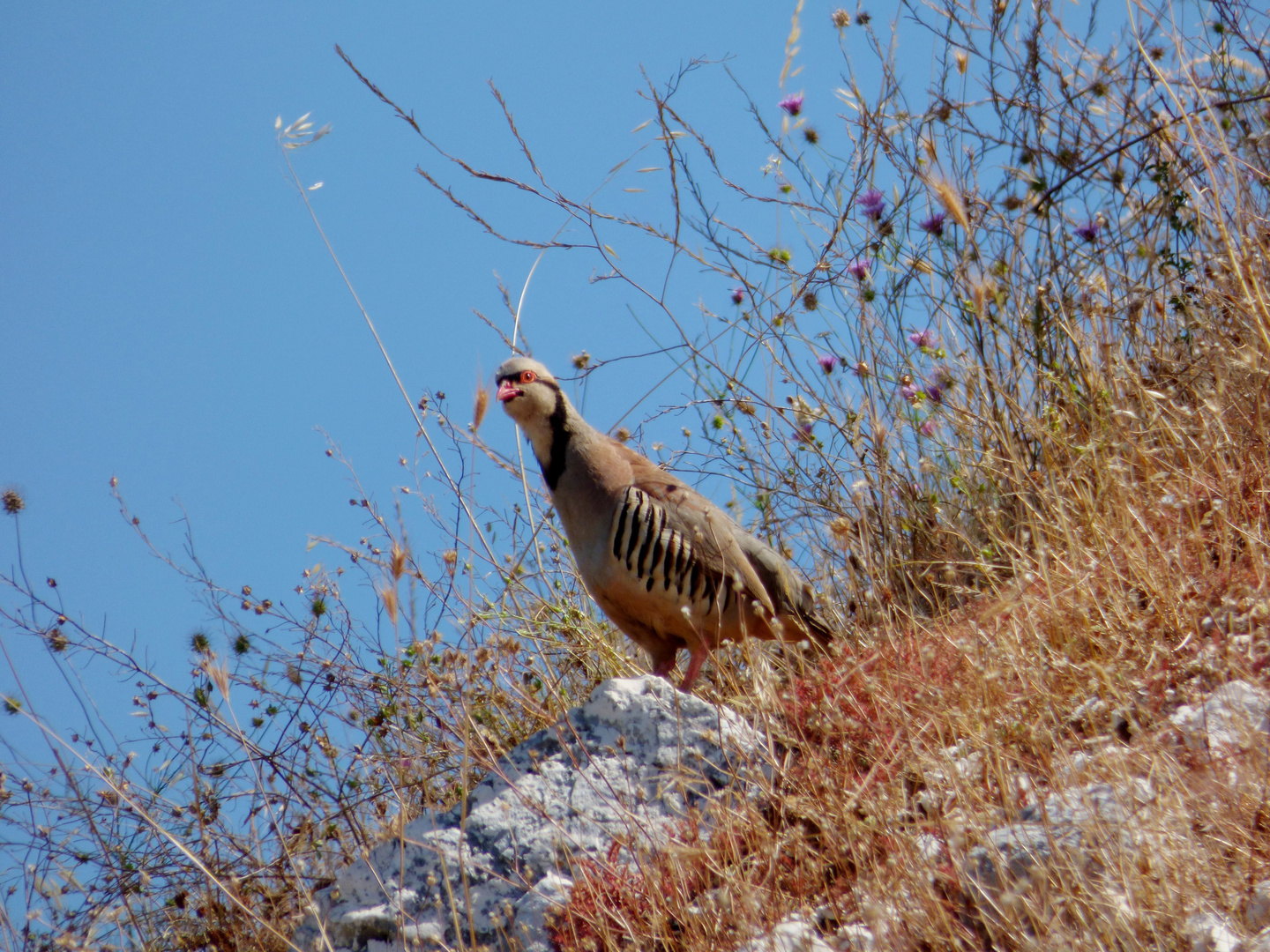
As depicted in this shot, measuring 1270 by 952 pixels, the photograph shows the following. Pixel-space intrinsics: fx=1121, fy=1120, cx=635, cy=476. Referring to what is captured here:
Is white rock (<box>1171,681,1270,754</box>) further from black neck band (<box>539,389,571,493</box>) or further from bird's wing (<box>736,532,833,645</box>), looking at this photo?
black neck band (<box>539,389,571,493</box>)

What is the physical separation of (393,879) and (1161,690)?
2418mm

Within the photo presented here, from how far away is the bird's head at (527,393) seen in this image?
527 centimetres

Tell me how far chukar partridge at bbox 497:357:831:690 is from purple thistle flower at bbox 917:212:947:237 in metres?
1.85

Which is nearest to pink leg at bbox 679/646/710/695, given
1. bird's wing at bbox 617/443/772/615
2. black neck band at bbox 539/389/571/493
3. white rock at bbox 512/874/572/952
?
bird's wing at bbox 617/443/772/615

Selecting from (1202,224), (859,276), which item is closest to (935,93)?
(859,276)

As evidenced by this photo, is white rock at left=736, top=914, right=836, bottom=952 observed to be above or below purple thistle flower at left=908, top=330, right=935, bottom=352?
below

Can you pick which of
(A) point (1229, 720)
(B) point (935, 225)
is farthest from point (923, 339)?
(A) point (1229, 720)

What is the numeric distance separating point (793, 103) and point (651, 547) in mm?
2571

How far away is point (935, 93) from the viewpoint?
19.7 ft

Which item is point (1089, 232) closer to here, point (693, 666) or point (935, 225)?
point (935, 225)

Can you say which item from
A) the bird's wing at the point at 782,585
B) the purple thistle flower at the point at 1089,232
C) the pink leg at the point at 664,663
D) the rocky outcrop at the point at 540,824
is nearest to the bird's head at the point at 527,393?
the bird's wing at the point at 782,585

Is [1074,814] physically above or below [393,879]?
below

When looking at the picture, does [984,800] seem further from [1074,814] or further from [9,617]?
[9,617]

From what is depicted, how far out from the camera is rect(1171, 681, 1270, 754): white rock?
9.29 feet
